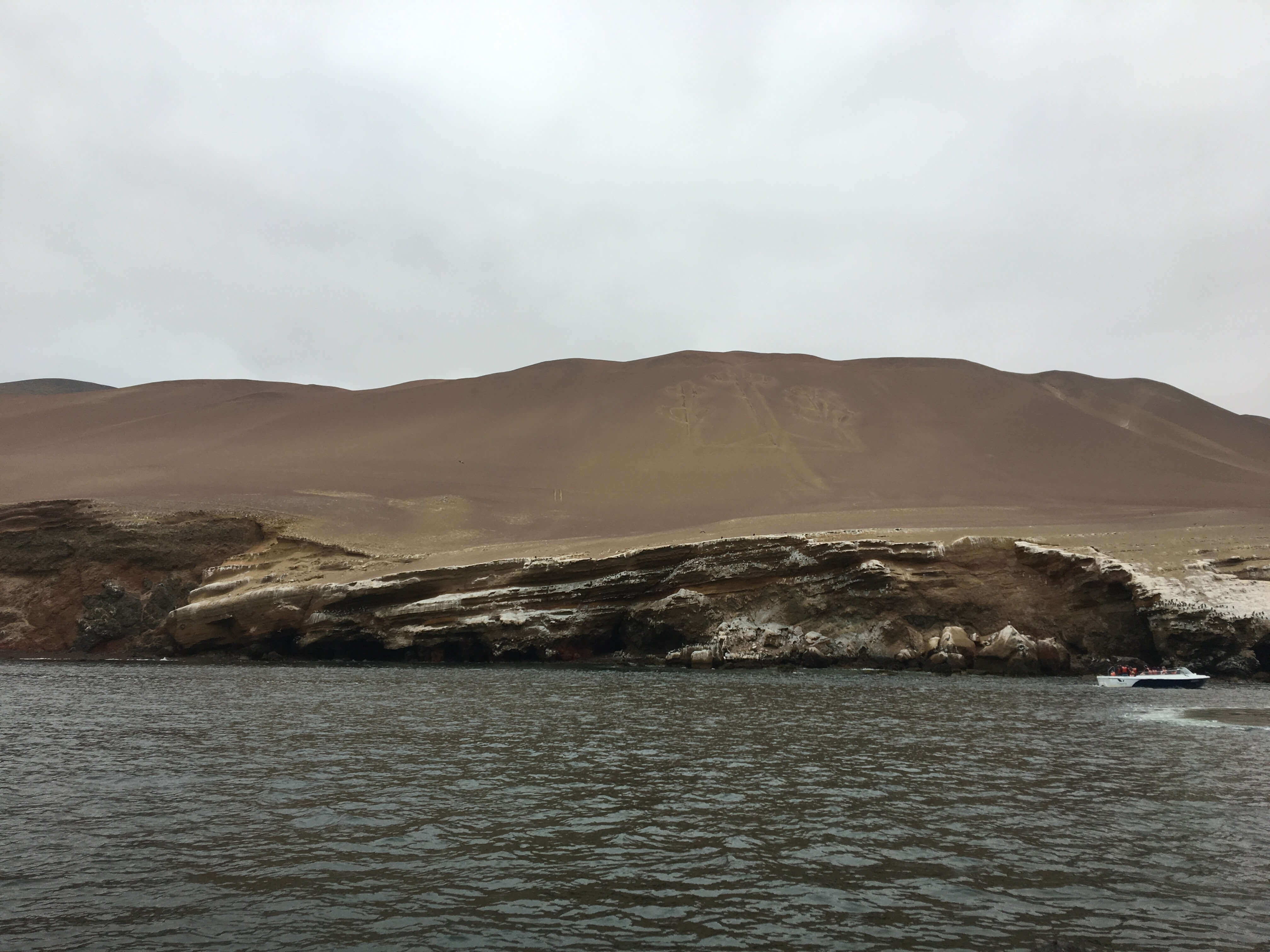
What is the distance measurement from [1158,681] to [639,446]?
60166 millimetres

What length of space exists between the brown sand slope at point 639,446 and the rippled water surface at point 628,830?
3564 centimetres

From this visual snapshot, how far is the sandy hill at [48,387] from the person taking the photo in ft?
550

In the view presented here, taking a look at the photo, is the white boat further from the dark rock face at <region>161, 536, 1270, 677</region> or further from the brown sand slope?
the brown sand slope

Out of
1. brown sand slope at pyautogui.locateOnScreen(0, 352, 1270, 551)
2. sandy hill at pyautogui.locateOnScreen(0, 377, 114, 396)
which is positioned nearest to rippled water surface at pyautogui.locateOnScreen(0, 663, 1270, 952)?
brown sand slope at pyautogui.locateOnScreen(0, 352, 1270, 551)

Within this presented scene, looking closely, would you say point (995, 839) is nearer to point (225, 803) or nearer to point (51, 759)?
point (225, 803)

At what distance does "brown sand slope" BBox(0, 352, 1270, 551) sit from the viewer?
64250 mm

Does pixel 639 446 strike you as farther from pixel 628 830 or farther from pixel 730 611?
pixel 628 830

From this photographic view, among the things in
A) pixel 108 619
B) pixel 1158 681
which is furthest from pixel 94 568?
pixel 1158 681

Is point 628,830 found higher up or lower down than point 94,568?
lower down

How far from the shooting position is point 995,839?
430 inches

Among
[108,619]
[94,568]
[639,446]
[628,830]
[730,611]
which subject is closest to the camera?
[628,830]

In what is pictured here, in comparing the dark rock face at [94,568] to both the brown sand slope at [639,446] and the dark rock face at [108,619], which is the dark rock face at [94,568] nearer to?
the dark rock face at [108,619]

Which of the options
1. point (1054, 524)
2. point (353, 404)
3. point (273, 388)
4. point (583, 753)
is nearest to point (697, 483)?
point (1054, 524)

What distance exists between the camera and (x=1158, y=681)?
99.0 feet
